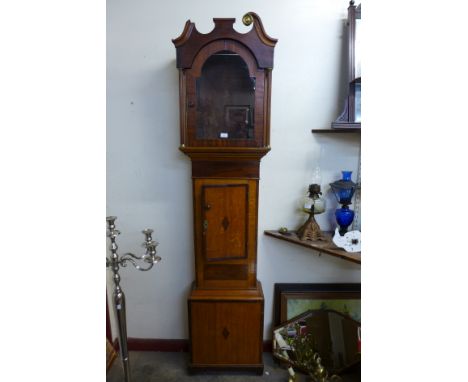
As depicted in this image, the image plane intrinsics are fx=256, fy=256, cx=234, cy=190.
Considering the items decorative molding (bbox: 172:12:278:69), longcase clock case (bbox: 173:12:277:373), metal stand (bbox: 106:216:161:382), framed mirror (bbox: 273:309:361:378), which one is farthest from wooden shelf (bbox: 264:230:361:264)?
decorative molding (bbox: 172:12:278:69)

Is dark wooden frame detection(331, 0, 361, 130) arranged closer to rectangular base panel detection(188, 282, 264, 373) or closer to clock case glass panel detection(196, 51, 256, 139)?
clock case glass panel detection(196, 51, 256, 139)

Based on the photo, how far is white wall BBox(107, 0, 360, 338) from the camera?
119cm

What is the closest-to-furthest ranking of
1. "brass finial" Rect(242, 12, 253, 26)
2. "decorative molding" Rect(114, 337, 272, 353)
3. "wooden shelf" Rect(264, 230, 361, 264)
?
"brass finial" Rect(242, 12, 253, 26) → "wooden shelf" Rect(264, 230, 361, 264) → "decorative molding" Rect(114, 337, 272, 353)

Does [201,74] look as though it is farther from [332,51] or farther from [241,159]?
[332,51]

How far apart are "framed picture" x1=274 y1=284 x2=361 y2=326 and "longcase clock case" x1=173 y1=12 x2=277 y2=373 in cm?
22

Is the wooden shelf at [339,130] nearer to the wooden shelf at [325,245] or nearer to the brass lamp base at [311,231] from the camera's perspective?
the brass lamp base at [311,231]

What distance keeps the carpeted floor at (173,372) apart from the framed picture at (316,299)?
0.80 ft

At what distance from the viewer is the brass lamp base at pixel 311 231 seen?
1.22 meters

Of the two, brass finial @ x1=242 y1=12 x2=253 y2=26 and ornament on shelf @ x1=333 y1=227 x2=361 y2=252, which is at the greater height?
brass finial @ x1=242 y1=12 x2=253 y2=26

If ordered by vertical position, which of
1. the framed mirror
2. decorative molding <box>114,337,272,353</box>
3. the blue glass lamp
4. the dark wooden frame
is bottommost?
decorative molding <box>114,337,272,353</box>
